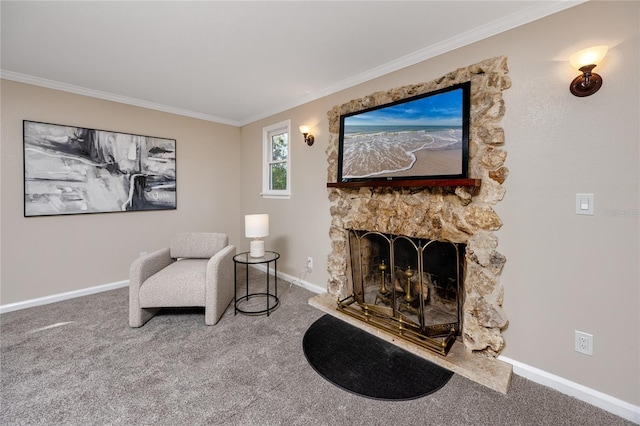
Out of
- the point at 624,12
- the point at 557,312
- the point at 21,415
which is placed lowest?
the point at 21,415

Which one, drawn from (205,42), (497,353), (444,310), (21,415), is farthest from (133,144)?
(497,353)

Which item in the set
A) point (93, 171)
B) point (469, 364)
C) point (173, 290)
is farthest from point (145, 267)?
point (469, 364)

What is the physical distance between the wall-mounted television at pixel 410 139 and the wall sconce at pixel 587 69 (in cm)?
58

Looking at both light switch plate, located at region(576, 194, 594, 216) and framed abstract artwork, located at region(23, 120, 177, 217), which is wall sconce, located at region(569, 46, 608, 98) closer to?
light switch plate, located at region(576, 194, 594, 216)

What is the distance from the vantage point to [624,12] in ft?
4.90

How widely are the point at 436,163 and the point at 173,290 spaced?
2.54m

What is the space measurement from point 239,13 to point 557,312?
2.86 meters

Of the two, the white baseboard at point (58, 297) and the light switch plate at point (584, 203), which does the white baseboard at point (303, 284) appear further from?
the light switch plate at point (584, 203)

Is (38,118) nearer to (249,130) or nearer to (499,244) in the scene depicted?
(249,130)

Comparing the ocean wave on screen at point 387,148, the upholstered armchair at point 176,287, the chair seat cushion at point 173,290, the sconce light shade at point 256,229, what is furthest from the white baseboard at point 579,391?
Result: the chair seat cushion at point 173,290

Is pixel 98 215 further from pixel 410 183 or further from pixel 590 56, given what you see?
pixel 590 56

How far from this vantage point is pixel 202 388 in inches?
67.9

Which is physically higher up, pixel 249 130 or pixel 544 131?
pixel 249 130

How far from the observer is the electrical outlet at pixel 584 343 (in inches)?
64.1
